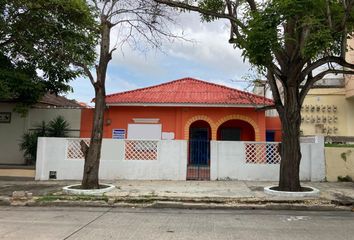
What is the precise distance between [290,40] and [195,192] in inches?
198

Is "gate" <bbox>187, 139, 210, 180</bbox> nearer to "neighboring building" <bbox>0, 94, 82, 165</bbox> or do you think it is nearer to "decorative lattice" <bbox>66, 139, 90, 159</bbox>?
"decorative lattice" <bbox>66, 139, 90, 159</bbox>

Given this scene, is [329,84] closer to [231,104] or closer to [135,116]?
[231,104]

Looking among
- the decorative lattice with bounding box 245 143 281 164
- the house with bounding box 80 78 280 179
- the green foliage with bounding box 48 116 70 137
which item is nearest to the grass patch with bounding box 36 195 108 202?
the decorative lattice with bounding box 245 143 281 164

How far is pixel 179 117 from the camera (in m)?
18.3

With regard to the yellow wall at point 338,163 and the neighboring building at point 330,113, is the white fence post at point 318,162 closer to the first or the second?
the yellow wall at point 338,163

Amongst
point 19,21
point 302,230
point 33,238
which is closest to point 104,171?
point 19,21

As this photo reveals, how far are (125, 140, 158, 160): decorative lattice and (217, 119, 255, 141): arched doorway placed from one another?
654 cm

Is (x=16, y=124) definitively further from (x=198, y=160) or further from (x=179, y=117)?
(x=198, y=160)

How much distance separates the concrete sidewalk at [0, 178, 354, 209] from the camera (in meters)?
9.95

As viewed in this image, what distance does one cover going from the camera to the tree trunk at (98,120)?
440 inches

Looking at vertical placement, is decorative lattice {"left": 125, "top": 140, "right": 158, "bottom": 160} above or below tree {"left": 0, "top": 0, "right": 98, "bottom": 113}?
below

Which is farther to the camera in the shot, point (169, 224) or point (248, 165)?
point (248, 165)

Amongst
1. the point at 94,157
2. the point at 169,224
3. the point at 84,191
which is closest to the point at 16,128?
the point at 94,157

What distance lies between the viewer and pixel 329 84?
2391 cm
